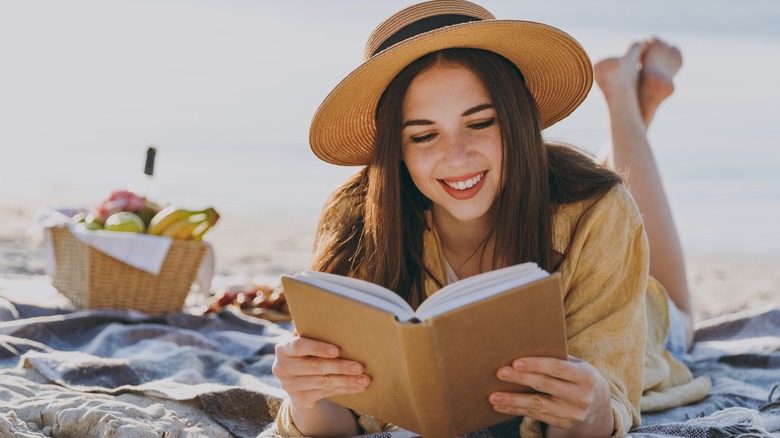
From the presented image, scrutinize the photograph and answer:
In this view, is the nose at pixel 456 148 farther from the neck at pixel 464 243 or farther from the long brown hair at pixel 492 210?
the neck at pixel 464 243

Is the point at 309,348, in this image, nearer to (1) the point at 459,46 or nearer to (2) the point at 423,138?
(2) the point at 423,138

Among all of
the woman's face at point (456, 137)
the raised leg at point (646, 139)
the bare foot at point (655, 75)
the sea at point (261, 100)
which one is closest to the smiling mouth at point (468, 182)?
the woman's face at point (456, 137)

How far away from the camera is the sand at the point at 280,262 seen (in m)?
6.99

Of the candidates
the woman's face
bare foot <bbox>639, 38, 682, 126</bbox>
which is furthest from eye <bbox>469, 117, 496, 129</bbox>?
bare foot <bbox>639, 38, 682, 126</bbox>

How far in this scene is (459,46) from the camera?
280cm

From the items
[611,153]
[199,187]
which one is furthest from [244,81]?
[611,153]

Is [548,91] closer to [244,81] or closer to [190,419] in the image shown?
[190,419]

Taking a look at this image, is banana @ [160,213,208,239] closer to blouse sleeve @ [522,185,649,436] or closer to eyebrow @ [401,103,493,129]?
eyebrow @ [401,103,493,129]

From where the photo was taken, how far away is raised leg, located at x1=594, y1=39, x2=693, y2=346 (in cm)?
442

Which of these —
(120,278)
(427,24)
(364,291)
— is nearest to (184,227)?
(120,278)

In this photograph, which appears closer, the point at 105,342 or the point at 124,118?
the point at 105,342

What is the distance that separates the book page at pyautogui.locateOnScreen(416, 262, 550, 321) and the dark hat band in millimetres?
1012

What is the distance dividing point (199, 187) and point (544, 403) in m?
13.7

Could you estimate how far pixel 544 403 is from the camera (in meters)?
2.19
